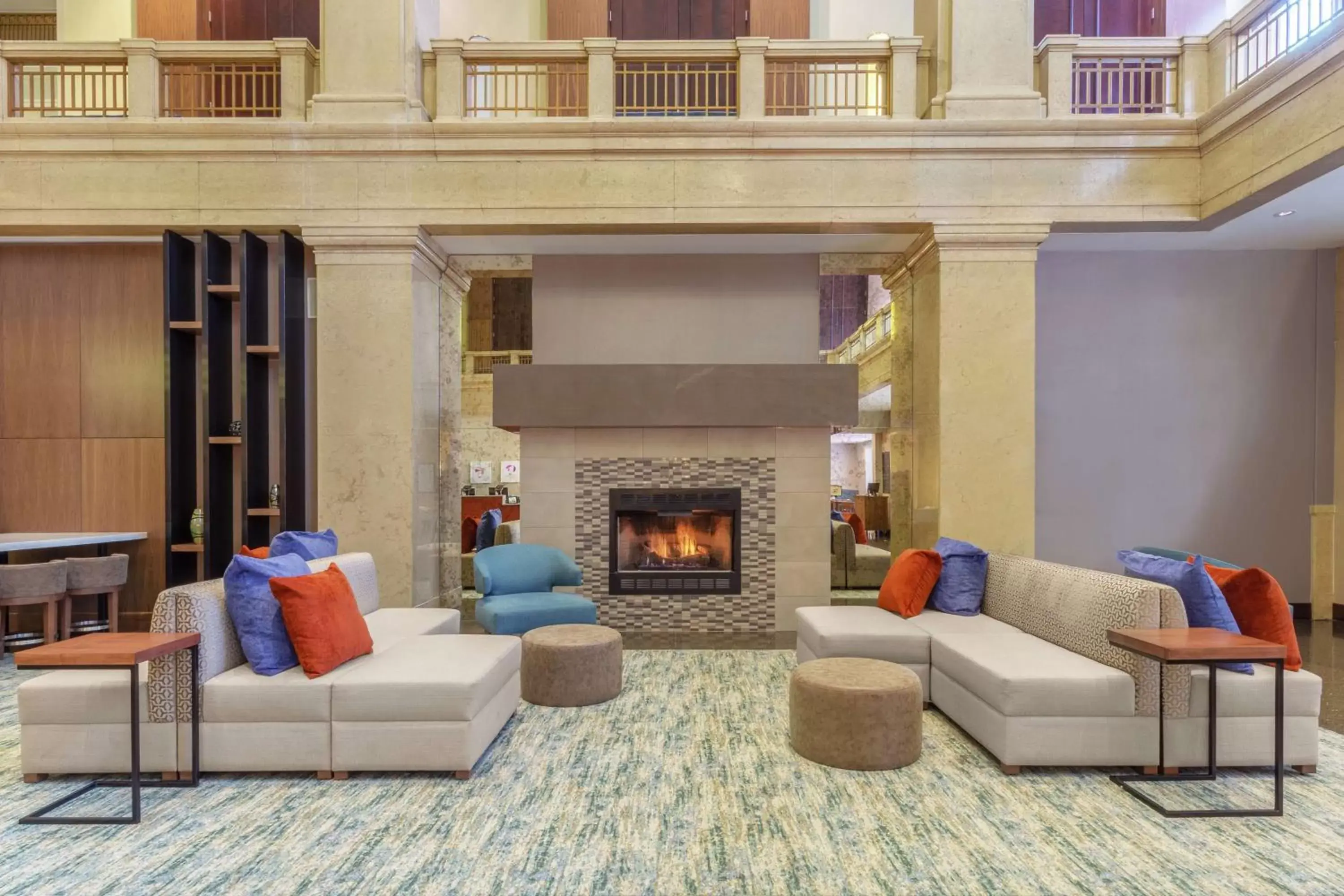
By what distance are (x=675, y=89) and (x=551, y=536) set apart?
3889 mm

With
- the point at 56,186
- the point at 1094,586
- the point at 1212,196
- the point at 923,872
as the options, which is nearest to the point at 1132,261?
the point at 1212,196

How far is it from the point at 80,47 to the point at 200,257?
1.74m

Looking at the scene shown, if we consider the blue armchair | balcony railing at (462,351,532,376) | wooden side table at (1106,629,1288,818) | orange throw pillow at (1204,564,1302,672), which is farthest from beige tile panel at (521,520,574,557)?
balcony railing at (462,351,532,376)

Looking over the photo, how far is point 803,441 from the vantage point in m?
5.86

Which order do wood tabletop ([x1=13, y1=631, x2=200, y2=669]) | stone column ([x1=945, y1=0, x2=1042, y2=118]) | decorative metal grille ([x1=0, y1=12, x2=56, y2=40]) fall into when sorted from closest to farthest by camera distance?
wood tabletop ([x1=13, y1=631, x2=200, y2=669])
stone column ([x1=945, y1=0, x2=1042, y2=118])
decorative metal grille ([x1=0, y1=12, x2=56, y2=40])

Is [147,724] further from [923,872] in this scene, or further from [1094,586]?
[1094,586]

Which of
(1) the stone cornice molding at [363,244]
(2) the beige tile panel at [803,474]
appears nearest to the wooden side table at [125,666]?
(1) the stone cornice molding at [363,244]

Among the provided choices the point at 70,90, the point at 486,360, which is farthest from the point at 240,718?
the point at 486,360

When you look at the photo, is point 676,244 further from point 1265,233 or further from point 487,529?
point 1265,233

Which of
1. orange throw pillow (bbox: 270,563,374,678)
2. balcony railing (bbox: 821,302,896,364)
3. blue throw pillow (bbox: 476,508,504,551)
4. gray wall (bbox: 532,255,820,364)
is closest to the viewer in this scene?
orange throw pillow (bbox: 270,563,374,678)

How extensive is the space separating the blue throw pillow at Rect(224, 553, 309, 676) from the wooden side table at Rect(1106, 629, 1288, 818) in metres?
3.61

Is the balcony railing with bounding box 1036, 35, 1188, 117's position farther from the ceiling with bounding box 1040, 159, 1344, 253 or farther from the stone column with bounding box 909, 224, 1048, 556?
the stone column with bounding box 909, 224, 1048, 556

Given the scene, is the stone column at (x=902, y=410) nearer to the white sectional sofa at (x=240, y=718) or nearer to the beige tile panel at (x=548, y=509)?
the beige tile panel at (x=548, y=509)

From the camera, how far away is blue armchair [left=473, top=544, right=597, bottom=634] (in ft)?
15.4
